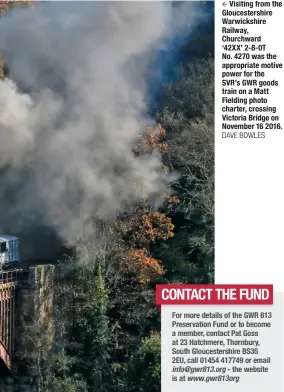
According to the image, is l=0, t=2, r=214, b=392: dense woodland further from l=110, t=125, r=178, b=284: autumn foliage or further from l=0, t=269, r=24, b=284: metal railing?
l=0, t=269, r=24, b=284: metal railing

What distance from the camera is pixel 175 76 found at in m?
3.58

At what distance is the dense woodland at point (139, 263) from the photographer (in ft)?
11.4

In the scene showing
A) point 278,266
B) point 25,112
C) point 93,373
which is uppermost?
point 25,112

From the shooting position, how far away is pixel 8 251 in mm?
3529

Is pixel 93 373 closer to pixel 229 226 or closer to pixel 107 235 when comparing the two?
pixel 107 235

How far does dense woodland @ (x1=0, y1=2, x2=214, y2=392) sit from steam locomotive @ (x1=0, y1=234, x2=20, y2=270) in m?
0.24

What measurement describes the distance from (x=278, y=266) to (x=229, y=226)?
1.02 ft

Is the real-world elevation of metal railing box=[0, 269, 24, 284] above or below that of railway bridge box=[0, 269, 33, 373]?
above

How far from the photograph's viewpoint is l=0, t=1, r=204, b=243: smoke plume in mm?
3521

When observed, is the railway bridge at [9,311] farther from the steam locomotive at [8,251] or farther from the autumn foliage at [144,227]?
the autumn foliage at [144,227]

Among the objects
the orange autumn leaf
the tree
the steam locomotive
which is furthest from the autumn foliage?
the steam locomotive

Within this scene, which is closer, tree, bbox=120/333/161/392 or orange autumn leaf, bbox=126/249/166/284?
tree, bbox=120/333/161/392

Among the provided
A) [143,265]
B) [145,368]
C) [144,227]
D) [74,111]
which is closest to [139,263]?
[143,265]

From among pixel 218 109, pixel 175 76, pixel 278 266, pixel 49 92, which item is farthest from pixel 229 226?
pixel 49 92
